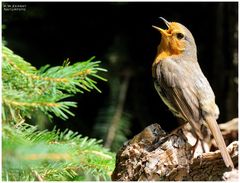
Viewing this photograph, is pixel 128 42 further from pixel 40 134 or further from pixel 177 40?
pixel 40 134

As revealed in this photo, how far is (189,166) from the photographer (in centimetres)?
308

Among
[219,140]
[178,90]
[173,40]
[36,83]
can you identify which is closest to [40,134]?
[36,83]

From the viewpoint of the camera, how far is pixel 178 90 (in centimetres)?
422

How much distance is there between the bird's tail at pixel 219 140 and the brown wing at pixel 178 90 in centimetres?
9

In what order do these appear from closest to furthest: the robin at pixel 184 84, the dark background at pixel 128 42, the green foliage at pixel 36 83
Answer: the green foliage at pixel 36 83
the robin at pixel 184 84
the dark background at pixel 128 42

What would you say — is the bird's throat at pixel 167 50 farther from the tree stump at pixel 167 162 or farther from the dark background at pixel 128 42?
the tree stump at pixel 167 162

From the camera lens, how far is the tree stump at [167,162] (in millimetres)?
2984

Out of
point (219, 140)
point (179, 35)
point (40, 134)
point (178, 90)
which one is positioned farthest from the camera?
point (179, 35)

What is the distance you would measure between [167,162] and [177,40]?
6.24 feet

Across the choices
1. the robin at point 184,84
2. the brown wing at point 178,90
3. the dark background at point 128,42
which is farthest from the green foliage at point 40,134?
the dark background at point 128,42

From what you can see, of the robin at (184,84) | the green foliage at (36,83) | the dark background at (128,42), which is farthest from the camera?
the dark background at (128,42)

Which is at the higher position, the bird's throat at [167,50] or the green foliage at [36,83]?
the bird's throat at [167,50]

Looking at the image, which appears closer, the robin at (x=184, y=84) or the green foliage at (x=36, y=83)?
the green foliage at (x=36, y=83)

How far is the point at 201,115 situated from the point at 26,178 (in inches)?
67.0
